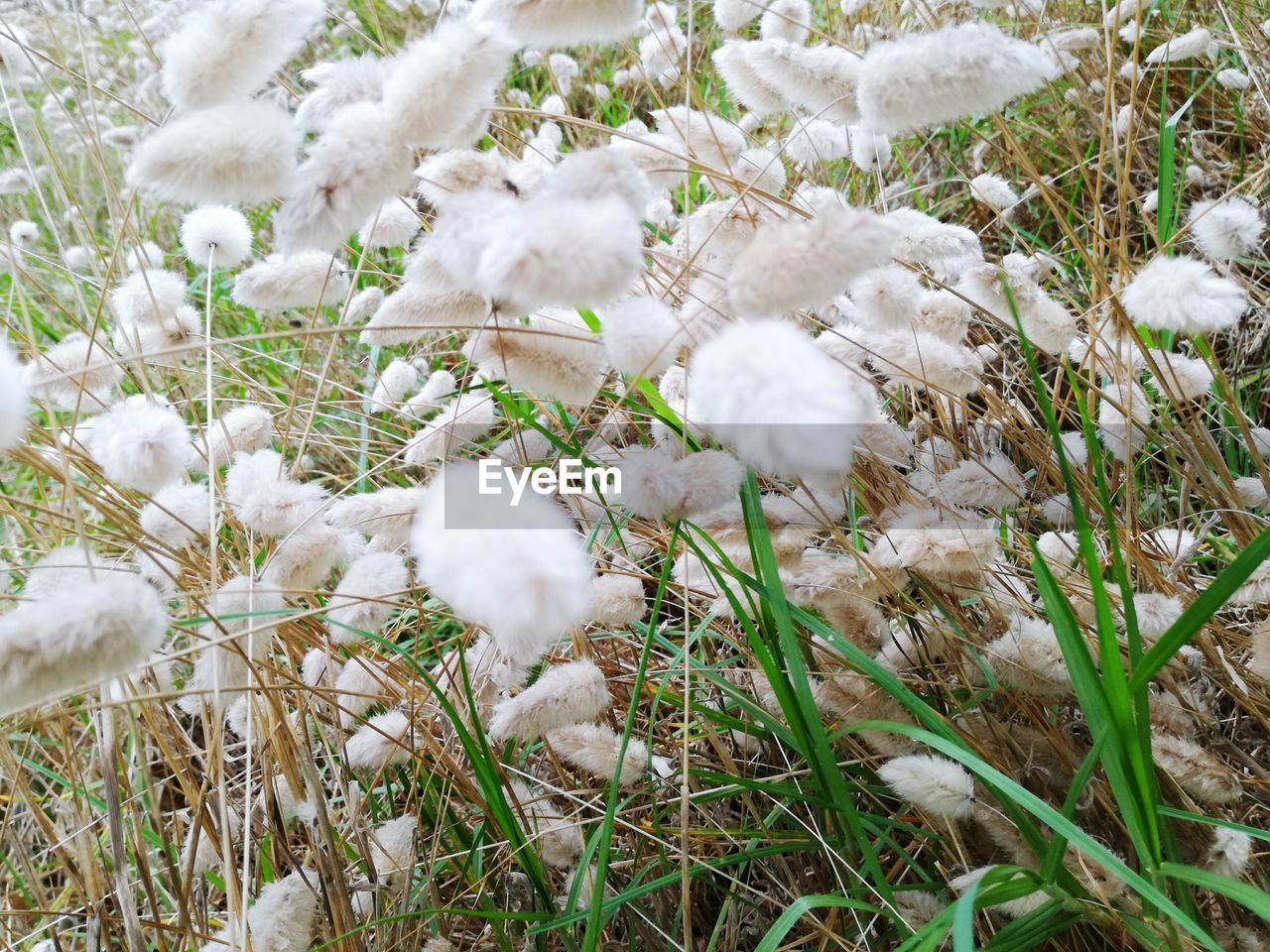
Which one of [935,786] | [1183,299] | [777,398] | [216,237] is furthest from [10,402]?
[1183,299]

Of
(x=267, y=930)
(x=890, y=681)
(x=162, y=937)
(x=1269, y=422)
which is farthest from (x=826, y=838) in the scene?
(x=1269, y=422)

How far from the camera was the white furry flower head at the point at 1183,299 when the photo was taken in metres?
0.66

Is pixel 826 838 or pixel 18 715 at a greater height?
pixel 18 715

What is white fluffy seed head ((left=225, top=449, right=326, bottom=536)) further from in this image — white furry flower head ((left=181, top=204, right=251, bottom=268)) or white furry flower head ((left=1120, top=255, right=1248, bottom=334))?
white furry flower head ((left=1120, top=255, right=1248, bottom=334))

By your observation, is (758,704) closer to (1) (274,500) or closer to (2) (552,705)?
(2) (552,705)

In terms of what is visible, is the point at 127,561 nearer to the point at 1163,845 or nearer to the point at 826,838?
the point at 826,838

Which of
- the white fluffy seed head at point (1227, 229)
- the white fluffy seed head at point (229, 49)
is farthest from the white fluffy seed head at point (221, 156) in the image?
the white fluffy seed head at point (1227, 229)

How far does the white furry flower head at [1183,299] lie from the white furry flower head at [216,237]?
0.85 metres

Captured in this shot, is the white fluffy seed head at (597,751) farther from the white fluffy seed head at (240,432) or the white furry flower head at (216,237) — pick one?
the white furry flower head at (216,237)

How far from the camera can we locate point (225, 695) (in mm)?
787

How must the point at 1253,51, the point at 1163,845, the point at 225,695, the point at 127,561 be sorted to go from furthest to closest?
1. the point at 1253,51
2. the point at 127,561
3. the point at 225,695
4. the point at 1163,845

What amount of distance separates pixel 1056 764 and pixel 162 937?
2.80ft

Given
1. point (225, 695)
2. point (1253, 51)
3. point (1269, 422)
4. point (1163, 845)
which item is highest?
point (1253, 51)

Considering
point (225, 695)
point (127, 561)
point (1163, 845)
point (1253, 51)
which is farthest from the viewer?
point (1253, 51)
